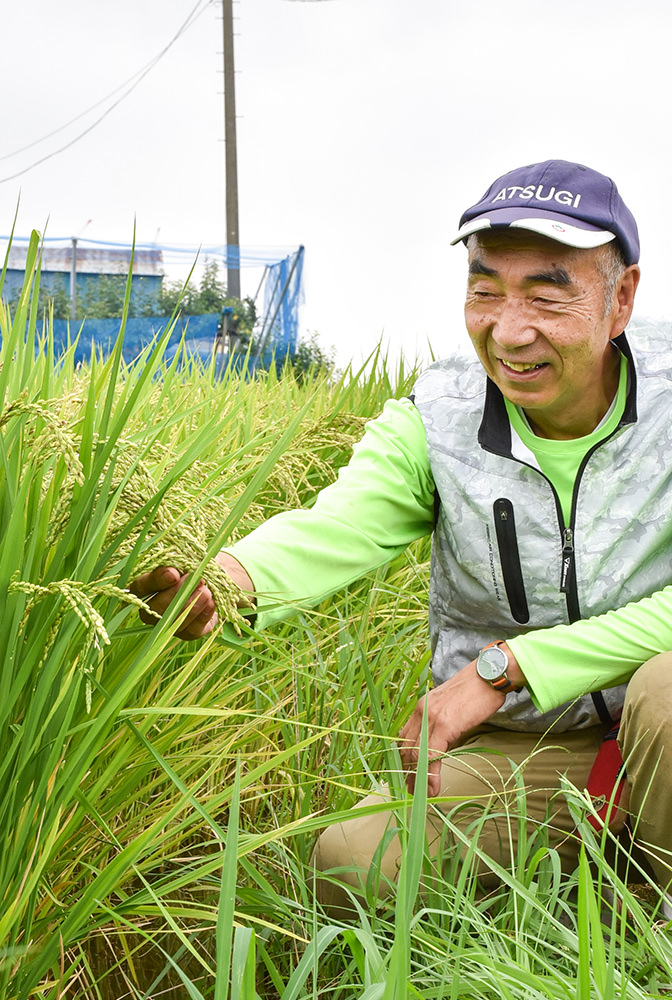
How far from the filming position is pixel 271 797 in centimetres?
202

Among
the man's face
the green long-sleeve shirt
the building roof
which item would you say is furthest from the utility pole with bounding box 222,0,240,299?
the man's face

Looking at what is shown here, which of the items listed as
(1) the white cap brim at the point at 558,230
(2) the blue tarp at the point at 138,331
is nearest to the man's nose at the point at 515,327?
(1) the white cap brim at the point at 558,230

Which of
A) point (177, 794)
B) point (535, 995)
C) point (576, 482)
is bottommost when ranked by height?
point (177, 794)

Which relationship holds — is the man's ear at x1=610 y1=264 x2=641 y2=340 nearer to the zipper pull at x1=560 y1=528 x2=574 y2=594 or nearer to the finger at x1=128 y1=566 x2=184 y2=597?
the zipper pull at x1=560 y1=528 x2=574 y2=594

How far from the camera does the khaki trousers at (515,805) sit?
1.56 metres

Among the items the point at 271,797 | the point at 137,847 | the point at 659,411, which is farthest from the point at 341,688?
the point at 137,847

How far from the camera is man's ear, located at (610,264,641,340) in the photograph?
1.81 meters

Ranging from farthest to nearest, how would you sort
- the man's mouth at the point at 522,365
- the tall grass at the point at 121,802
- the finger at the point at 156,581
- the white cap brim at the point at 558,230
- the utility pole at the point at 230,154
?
the utility pole at the point at 230,154, the man's mouth at the point at 522,365, the white cap brim at the point at 558,230, the finger at the point at 156,581, the tall grass at the point at 121,802

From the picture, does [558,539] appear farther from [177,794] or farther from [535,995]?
[535,995]

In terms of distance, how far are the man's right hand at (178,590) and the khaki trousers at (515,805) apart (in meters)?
0.34

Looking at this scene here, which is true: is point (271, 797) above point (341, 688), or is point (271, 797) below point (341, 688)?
below

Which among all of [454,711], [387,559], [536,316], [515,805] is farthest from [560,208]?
[515,805]

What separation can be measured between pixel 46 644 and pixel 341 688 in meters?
1.11

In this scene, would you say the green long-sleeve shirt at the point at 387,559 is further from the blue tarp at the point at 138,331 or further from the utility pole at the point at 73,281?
the utility pole at the point at 73,281
